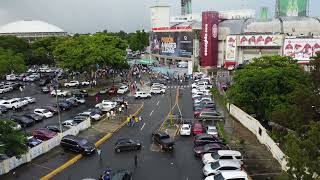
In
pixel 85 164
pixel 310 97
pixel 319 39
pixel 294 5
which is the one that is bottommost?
pixel 85 164

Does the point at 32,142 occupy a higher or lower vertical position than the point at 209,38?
lower

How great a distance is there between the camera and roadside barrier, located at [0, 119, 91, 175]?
29219mm

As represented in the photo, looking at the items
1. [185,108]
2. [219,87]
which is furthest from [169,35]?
[185,108]

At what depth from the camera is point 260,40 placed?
80.6 metres

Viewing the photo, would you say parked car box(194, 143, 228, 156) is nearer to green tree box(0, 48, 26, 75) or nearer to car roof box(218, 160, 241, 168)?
car roof box(218, 160, 241, 168)

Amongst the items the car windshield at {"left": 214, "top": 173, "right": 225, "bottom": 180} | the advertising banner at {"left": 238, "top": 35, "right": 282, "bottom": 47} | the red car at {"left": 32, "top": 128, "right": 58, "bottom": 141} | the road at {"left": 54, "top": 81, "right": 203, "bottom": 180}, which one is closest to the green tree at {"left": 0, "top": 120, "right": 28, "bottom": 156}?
the road at {"left": 54, "top": 81, "right": 203, "bottom": 180}

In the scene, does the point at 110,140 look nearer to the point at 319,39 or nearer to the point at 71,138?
the point at 71,138

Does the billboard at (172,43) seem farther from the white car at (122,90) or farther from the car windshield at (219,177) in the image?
the car windshield at (219,177)

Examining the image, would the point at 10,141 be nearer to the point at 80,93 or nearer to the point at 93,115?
the point at 93,115

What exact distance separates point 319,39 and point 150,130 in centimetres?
4891

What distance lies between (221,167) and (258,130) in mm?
11198

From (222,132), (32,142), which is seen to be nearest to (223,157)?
(222,132)

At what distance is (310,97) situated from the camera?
102 feet

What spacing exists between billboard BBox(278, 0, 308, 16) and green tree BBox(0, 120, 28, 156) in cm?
9080
